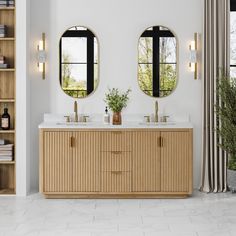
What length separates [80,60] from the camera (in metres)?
6.92

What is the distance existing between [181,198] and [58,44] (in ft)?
7.92

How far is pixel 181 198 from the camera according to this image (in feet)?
21.3

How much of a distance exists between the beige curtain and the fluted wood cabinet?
21.3 inches

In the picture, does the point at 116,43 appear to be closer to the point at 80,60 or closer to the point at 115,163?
the point at 80,60

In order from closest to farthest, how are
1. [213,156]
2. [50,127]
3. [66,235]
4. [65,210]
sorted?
[66,235]
[65,210]
[50,127]
[213,156]

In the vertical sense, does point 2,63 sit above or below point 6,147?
above

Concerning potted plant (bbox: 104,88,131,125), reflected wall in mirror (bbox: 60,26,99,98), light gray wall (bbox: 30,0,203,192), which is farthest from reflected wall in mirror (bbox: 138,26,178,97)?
reflected wall in mirror (bbox: 60,26,99,98)

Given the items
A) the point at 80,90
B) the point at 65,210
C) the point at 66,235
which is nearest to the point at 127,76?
the point at 80,90

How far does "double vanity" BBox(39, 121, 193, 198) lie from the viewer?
6.41 m

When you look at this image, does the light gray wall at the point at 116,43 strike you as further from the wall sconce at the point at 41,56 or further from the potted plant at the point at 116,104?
the potted plant at the point at 116,104

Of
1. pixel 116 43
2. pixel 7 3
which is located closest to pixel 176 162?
pixel 116 43

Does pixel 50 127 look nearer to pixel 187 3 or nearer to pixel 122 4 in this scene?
pixel 122 4

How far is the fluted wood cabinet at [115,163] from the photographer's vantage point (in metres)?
6.41

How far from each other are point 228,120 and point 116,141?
134 centimetres
